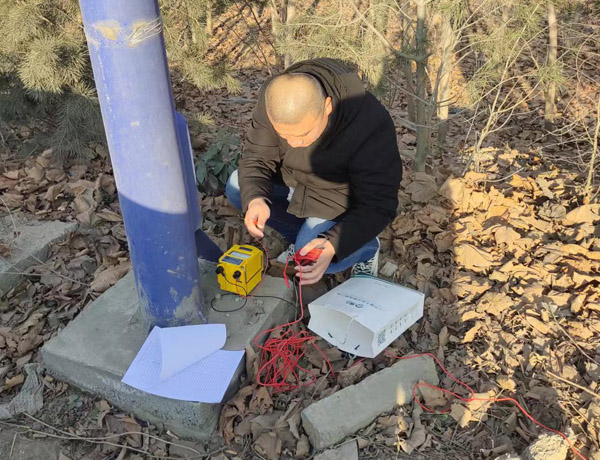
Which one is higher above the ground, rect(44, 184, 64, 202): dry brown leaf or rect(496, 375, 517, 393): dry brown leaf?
rect(44, 184, 64, 202): dry brown leaf

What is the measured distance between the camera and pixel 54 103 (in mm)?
4012

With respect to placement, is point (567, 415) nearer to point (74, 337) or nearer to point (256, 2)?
point (74, 337)

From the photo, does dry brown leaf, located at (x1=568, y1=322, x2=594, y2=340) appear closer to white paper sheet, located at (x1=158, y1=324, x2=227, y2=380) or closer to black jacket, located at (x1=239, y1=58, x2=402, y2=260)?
black jacket, located at (x1=239, y1=58, x2=402, y2=260)

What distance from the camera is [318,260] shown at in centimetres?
250

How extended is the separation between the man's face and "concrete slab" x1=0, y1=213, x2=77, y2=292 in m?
1.78

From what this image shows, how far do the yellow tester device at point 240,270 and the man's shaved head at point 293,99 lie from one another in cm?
72

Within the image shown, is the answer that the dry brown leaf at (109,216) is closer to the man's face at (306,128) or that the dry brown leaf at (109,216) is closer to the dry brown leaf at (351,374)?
the man's face at (306,128)

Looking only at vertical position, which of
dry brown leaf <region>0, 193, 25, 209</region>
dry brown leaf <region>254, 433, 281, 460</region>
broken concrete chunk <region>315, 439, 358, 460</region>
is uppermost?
dry brown leaf <region>0, 193, 25, 209</region>

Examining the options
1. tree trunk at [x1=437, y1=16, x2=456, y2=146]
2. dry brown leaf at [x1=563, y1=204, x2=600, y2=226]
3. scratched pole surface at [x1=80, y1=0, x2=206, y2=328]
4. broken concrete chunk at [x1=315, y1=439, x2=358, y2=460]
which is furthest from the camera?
tree trunk at [x1=437, y1=16, x2=456, y2=146]

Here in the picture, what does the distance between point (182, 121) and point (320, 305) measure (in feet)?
3.56

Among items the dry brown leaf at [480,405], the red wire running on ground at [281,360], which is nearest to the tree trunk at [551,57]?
the dry brown leaf at [480,405]

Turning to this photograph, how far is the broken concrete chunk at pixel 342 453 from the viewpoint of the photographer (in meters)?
2.12

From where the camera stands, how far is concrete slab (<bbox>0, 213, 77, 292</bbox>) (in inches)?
120

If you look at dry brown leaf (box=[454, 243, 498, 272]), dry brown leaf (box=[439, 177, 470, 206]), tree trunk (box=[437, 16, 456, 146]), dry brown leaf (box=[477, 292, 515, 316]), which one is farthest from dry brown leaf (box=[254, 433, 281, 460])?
tree trunk (box=[437, 16, 456, 146])
